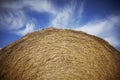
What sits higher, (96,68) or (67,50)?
(67,50)

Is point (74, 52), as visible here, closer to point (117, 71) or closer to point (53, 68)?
point (53, 68)

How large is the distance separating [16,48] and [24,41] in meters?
0.18

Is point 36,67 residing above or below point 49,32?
below

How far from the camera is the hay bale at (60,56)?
4.45 m

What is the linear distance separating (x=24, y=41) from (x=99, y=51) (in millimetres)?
1291

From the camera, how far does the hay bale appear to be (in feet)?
14.6

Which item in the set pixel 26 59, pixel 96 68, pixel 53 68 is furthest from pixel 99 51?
pixel 26 59

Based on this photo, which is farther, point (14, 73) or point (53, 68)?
point (53, 68)

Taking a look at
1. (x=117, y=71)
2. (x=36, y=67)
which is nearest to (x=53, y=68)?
(x=36, y=67)

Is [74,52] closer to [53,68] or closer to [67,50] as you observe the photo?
[67,50]

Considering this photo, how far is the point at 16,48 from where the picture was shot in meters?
4.47

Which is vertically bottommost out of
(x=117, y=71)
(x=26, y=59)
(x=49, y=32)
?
(x=117, y=71)

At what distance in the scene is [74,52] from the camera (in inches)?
181

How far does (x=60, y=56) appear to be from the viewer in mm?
4602
